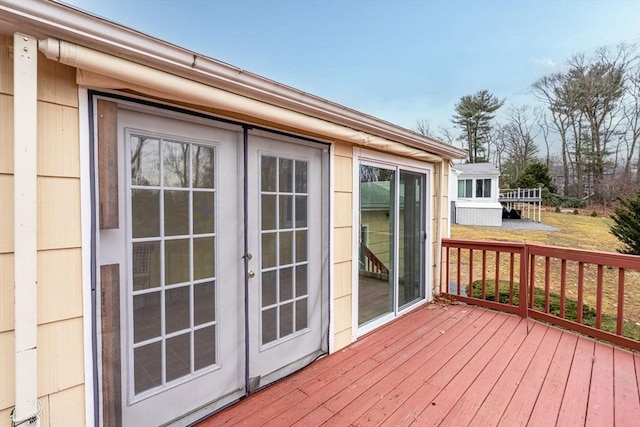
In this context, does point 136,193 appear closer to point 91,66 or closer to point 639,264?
point 91,66

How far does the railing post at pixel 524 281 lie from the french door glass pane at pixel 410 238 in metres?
1.09

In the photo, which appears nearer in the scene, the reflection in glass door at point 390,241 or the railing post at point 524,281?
the reflection in glass door at point 390,241

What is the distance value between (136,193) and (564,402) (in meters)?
2.98

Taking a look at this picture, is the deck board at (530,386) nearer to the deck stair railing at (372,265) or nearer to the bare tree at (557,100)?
the deck stair railing at (372,265)

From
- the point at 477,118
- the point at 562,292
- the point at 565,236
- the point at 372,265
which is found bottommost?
A: the point at 565,236

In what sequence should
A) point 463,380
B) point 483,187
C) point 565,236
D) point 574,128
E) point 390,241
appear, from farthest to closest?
point 574,128 → point 483,187 → point 565,236 → point 390,241 → point 463,380

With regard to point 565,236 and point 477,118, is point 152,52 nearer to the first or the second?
point 565,236

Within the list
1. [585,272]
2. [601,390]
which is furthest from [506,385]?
[585,272]

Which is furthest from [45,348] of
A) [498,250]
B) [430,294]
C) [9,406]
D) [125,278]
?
[498,250]

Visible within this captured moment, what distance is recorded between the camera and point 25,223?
120 centimetres

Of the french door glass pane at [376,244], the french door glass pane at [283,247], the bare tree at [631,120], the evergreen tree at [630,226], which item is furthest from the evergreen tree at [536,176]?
the french door glass pane at [283,247]

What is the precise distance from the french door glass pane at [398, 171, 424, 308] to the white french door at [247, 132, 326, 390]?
52.0 inches

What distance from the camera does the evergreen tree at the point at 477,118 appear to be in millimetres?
21969

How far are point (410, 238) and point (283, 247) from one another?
1.94m
